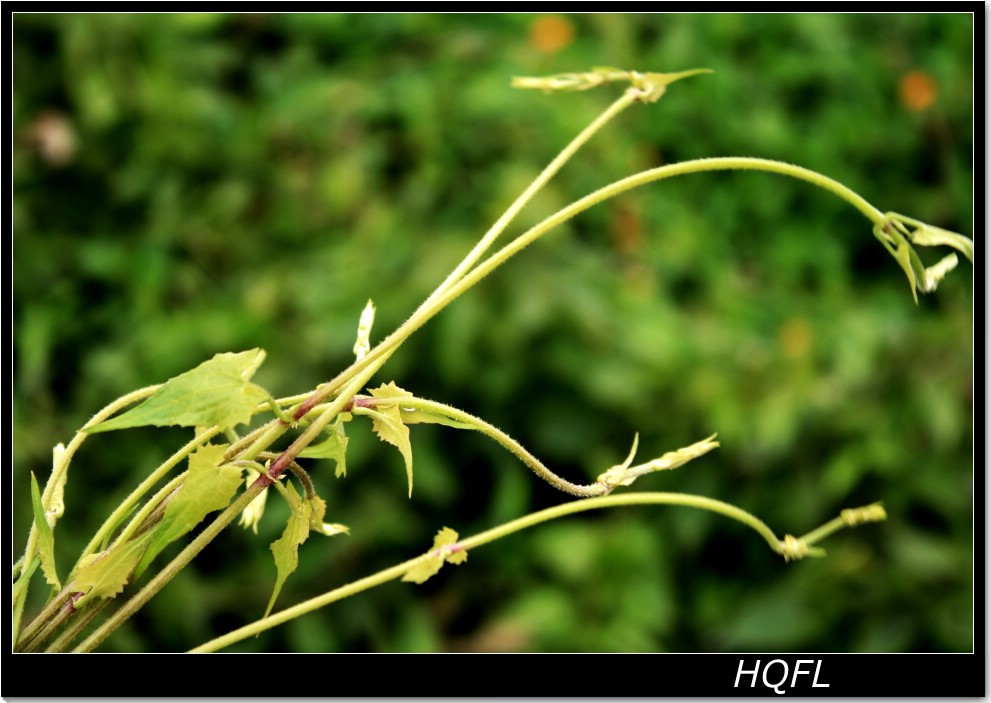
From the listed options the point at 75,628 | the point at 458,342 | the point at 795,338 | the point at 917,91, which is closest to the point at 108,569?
the point at 75,628

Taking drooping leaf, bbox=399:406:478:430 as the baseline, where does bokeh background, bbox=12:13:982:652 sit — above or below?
below

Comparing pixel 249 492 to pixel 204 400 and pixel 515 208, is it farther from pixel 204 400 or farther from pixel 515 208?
pixel 515 208

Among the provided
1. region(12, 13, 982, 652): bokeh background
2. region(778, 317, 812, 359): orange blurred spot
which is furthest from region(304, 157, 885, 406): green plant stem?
region(778, 317, 812, 359): orange blurred spot

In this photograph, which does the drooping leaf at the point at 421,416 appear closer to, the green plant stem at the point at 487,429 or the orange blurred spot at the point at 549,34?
the green plant stem at the point at 487,429

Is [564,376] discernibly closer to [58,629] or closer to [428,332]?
[428,332]

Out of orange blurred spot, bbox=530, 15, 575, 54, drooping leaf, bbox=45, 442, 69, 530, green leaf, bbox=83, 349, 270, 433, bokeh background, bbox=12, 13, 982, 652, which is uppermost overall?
orange blurred spot, bbox=530, 15, 575, 54

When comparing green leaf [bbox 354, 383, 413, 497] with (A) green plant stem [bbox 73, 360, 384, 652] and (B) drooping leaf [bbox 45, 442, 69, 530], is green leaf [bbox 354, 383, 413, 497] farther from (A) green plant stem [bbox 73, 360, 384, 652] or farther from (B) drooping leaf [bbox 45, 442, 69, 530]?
(B) drooping leaf [bbox 45, 442, 69, 530]
